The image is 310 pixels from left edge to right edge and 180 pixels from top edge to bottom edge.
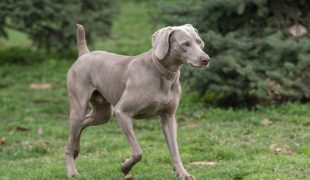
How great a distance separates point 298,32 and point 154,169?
466cm

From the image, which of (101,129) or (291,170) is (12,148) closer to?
(101,129)

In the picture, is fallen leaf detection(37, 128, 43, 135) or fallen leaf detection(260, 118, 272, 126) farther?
fallen leaf detection(37, 128, 43, 135)

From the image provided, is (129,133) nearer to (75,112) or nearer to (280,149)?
(75,112)

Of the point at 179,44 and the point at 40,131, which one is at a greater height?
the point at 179,44

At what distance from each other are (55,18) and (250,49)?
5.47m

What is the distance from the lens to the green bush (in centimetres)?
1169

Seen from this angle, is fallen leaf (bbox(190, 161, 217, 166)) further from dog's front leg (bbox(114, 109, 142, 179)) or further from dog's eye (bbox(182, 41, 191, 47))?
dog's eye (bbox(182, 41, 191, 47))

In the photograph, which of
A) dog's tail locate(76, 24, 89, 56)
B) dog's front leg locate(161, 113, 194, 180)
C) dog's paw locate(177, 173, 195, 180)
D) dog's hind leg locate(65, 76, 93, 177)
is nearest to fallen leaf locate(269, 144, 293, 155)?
dog's front leg locate(161, 113, 194, 180)

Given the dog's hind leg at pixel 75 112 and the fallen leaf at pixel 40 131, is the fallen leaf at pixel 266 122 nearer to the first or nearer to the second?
the fallen leaf at pixel 40 131

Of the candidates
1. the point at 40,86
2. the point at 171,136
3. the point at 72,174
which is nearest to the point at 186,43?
the point at 171,136

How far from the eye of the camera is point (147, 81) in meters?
7.48

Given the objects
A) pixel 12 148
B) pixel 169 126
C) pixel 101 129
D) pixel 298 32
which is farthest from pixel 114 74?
pixel 298 32

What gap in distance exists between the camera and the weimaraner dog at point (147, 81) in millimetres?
7375

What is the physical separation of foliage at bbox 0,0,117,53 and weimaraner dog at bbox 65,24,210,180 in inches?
302
